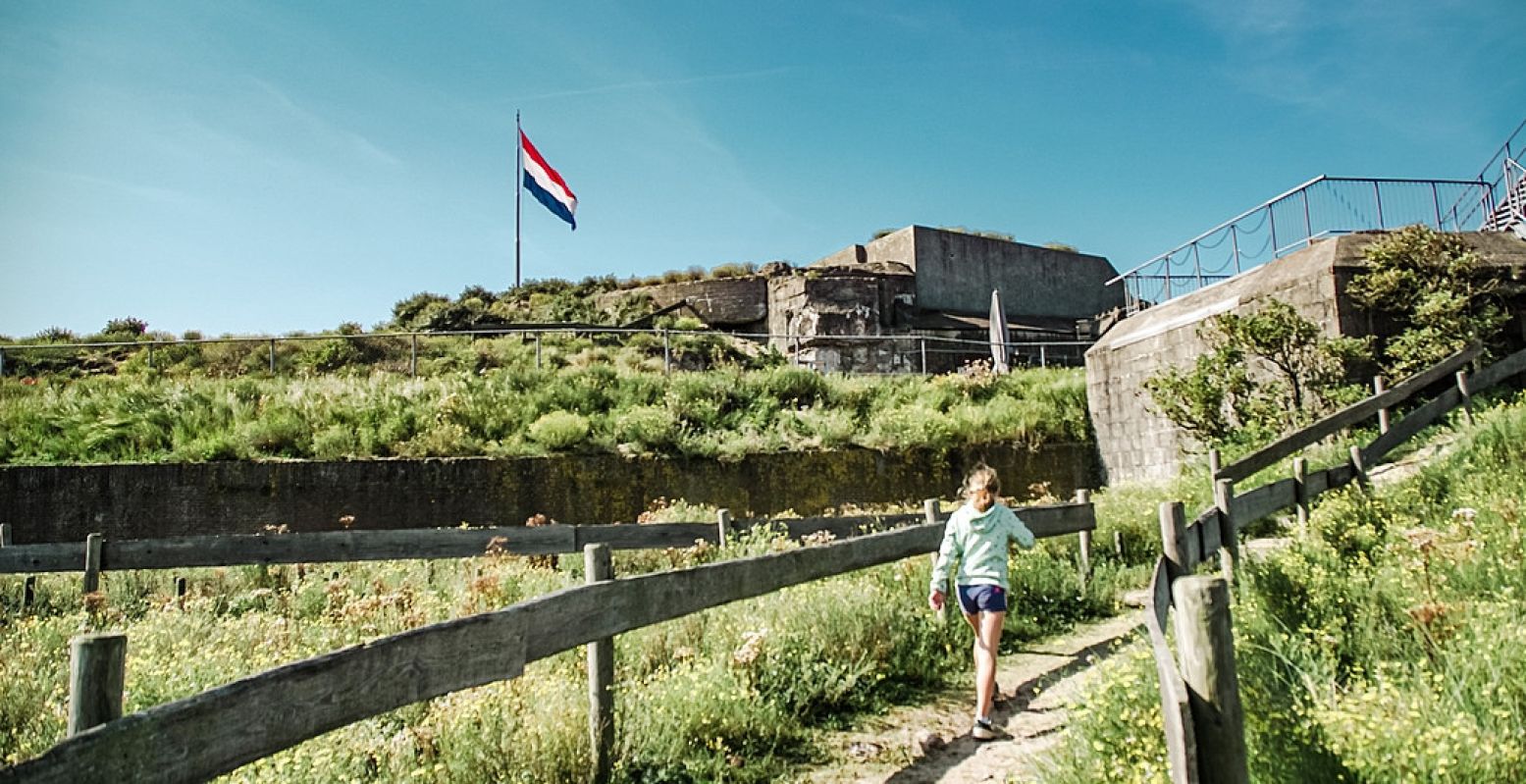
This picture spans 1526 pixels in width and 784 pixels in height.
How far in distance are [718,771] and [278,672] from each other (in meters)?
2.40

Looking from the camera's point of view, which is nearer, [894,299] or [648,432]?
[648,432]

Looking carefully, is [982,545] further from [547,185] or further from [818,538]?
[547,185]

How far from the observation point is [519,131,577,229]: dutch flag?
→ 32.7 meters

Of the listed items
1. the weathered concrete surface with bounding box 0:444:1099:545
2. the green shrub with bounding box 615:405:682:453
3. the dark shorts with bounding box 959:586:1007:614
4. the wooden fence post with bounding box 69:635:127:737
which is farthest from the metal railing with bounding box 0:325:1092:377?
the wooden fence post with bounding box 69:635:127:737

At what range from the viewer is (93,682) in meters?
2.40

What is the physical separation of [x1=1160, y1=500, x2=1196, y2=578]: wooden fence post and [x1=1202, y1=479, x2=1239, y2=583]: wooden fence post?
194 centimetres

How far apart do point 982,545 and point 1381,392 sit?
1003 cm

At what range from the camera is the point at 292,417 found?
15547 millimetres

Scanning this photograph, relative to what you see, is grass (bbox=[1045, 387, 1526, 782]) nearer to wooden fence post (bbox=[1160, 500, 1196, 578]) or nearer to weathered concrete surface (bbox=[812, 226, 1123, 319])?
wooden fence post (bbox=[1160, 500, 1196, 578])

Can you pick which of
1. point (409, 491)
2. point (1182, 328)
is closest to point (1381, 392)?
point (1182, 328)

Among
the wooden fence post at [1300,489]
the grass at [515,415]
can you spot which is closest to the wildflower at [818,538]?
the wooden fence post at [1300,489]

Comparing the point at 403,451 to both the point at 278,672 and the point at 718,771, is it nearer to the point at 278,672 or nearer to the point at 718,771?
the point at 718,771

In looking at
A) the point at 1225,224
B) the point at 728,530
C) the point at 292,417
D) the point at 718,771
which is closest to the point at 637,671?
the point at 718,771

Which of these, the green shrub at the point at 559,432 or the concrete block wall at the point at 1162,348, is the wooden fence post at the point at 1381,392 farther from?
the green shrub at the point at 559,432
